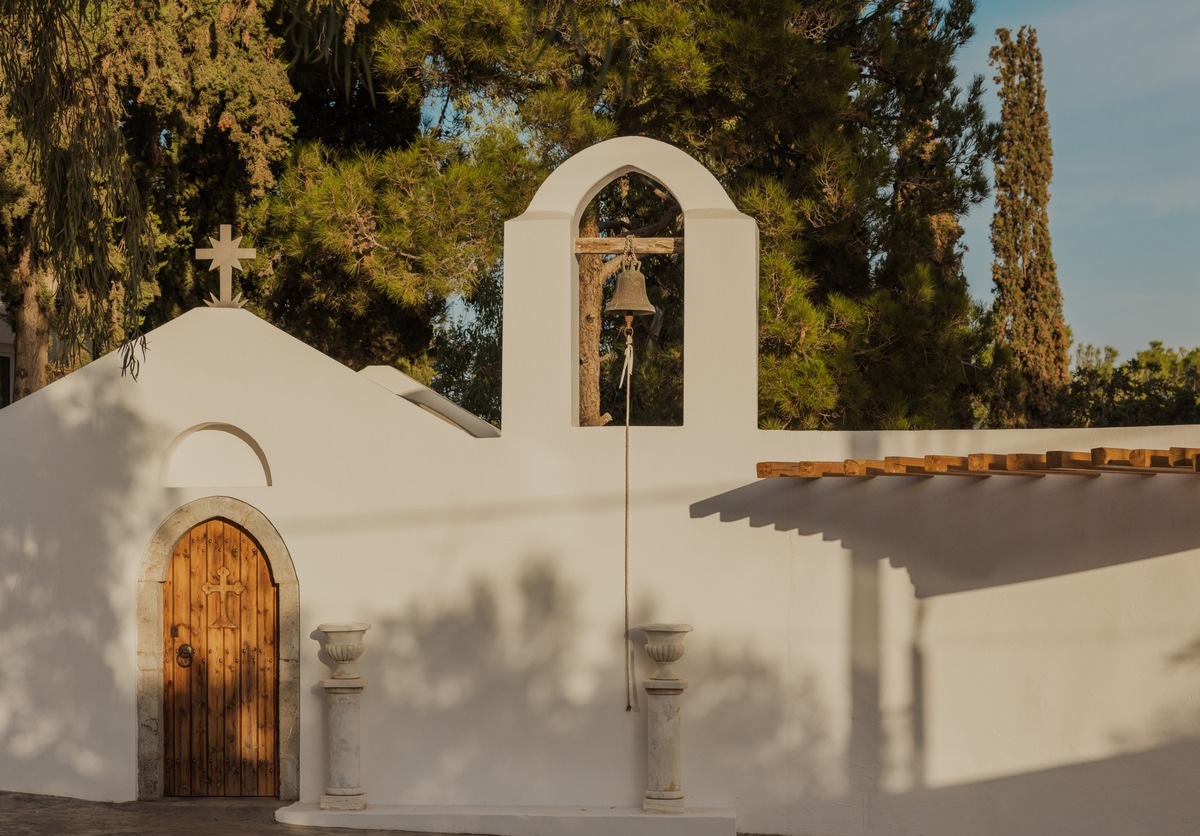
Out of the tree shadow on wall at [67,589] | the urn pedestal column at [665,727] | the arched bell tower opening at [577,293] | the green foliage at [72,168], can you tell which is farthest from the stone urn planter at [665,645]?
the green foliage at [72,168]

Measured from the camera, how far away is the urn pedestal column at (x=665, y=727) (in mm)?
7996

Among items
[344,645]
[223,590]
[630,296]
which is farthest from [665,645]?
[223,590]

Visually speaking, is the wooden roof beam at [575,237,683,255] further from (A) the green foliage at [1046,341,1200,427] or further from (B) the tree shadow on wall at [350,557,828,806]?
(A) the green foliage at [1046,341,1200,427]

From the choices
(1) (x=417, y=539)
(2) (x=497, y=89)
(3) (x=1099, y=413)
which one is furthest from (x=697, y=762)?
(3) (x=1099, y=413)

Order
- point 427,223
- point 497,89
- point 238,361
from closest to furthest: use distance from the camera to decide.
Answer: point 238,361
point 427,223
point 497,89

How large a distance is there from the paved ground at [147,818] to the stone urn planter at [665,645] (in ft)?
5.80

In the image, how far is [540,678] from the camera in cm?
838

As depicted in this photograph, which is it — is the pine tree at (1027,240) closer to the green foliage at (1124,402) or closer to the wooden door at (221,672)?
the green foliage at (1124,402)

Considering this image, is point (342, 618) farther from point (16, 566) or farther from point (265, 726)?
point (16, 566)

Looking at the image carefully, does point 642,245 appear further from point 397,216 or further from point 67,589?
point 397,216

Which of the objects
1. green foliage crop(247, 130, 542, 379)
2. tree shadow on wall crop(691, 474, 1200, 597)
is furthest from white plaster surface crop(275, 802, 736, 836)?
green foliage crop(247, 130, 542, 379)

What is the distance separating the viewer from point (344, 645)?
828cm

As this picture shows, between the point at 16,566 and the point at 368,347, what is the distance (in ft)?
23.7

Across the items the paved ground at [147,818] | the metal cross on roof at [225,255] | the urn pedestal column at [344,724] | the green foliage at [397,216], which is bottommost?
the paved ground at [147,818]
